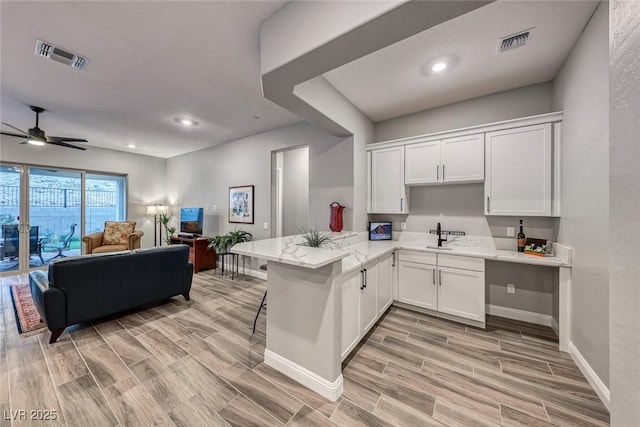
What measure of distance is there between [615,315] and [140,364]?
305 centimetres

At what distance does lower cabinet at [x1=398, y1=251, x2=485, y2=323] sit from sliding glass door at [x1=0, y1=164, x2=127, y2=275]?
6.94 metres

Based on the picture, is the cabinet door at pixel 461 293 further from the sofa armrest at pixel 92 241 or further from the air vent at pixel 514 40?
the sofa armrest at pixel 92 241

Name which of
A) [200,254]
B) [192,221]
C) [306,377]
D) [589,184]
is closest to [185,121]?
[192,221]

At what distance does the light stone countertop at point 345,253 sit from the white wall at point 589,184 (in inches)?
10.2

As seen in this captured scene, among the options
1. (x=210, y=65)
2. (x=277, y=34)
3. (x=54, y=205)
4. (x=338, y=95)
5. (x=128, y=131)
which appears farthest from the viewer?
(x=54, y=205)

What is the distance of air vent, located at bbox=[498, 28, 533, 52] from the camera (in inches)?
79.9

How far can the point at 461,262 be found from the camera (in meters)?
2.76

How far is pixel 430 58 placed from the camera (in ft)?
7.72

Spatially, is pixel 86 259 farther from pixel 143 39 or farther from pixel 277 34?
pixel 277 34

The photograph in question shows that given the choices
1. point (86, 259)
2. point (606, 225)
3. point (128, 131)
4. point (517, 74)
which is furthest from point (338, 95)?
point (128, 131)

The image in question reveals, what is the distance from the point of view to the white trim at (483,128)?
2529mm

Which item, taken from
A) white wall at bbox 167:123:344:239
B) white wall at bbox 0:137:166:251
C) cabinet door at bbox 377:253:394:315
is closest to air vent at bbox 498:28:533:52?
white wall at bbox 167:123:344:239

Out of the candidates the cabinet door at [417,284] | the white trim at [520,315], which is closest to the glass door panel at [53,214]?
the cabinet door at [417,284]

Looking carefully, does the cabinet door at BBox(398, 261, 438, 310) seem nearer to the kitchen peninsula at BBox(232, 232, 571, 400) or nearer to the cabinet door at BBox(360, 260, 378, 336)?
the kitchen peninsula at BBox(232, 232, 571, 400)
